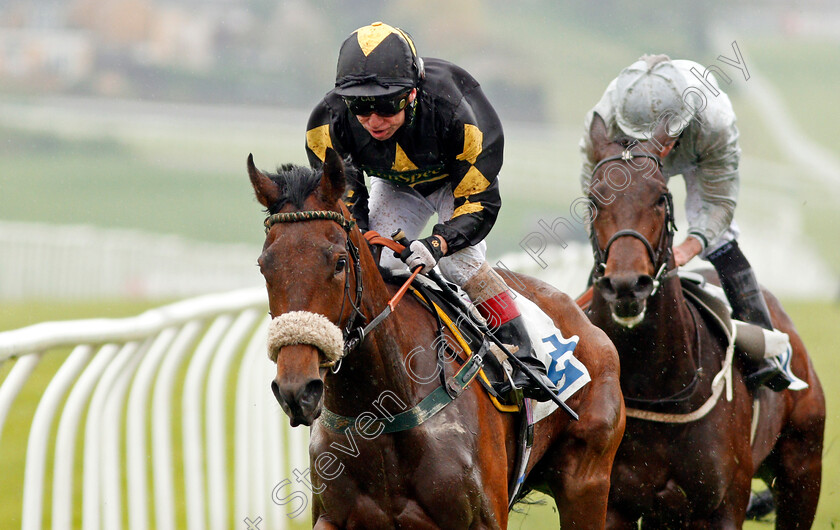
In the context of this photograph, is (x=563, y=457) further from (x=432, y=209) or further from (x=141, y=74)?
(x=141, y=74)

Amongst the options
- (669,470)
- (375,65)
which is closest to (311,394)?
(375,65)

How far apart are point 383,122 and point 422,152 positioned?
280 millimetres

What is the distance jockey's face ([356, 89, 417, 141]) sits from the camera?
335cm

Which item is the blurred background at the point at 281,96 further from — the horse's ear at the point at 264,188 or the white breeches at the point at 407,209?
the horse's ear at the point at 264,188

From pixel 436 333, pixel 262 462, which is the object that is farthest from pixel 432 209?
pixel 262 462

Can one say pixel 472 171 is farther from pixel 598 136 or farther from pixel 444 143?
pixel 598 136

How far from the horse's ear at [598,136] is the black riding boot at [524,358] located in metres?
1.07

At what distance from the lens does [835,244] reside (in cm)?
3928

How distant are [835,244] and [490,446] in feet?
127

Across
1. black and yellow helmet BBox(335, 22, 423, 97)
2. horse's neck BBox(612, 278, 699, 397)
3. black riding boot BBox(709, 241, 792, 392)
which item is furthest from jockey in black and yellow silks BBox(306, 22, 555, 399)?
black riding boot BBox(709, 241, 792, 392)

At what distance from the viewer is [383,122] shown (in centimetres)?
336

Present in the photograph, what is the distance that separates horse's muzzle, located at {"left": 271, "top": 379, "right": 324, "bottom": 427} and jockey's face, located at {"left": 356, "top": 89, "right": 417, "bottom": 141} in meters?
0.99

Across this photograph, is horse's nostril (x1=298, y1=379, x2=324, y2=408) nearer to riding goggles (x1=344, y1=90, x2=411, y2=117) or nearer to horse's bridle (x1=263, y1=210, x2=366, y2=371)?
horse's bridle (x1=263, y1=210, x2=366, y2=371)

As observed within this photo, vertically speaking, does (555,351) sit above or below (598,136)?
below
